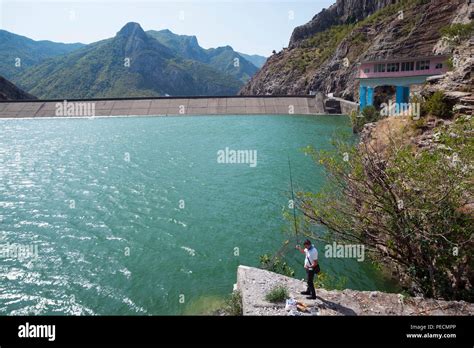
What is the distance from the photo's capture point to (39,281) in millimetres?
14359

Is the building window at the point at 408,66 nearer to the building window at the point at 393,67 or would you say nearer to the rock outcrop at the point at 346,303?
the building window at the point at 393,67

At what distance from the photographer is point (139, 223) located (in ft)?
64.3

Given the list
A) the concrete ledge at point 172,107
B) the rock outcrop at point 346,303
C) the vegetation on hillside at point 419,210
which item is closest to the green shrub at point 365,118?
the concrete ledge at point 172,107

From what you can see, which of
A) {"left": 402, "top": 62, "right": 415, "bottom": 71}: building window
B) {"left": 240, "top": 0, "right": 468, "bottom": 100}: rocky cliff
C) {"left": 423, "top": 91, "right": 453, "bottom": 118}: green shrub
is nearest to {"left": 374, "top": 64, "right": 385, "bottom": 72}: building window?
{"left": 402, "top": 62, "right": 415, "bottom": 71}: building window

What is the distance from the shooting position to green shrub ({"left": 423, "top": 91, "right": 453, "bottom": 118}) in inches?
715

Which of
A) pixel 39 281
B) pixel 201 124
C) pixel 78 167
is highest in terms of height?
pixel 201 124

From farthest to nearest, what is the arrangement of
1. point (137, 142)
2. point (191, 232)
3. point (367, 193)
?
point (137, 142) < point (191, 232) < point (367, 193)

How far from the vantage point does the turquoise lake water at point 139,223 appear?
→ 1376 centimetres

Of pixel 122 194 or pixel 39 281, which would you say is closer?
pixel 39 281

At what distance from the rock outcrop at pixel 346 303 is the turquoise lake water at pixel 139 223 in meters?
3.28

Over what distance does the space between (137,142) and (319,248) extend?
3130 cm

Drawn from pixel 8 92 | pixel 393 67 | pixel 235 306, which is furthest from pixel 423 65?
pixel 8 92
